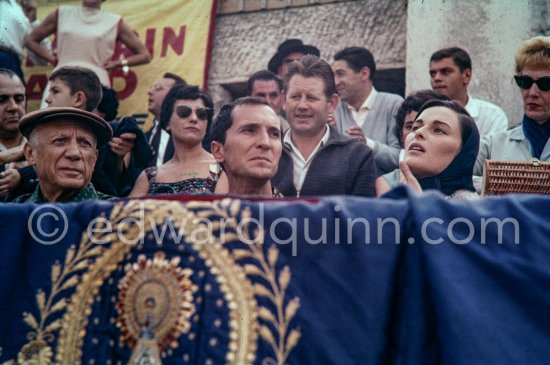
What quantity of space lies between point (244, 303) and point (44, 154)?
157 centimetres

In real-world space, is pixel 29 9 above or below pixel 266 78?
above

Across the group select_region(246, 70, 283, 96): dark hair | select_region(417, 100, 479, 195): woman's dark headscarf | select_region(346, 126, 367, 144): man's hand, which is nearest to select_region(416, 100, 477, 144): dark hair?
select_region(417, 100, 479, 195): woman's dark headscarf

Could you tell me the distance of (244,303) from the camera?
168cm

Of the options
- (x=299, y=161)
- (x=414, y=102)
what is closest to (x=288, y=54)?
(x=414, y=102)

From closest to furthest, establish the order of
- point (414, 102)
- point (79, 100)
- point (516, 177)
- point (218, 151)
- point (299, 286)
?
point (299, 286) → point (516, 177) → point (218, 151) → point (414, 102) → point (79, 100)

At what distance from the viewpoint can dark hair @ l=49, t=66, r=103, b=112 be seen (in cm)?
421

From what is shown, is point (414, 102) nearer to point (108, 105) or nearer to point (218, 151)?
point (218, 151)

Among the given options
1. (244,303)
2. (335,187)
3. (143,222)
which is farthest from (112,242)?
(335,187)

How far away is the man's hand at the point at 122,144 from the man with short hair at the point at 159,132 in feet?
2.26

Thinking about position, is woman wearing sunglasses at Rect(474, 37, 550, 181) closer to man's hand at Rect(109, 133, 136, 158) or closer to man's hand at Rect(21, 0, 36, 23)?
man's hand at Rect(109, 133, 136, 158)

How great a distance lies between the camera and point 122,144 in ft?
12.9

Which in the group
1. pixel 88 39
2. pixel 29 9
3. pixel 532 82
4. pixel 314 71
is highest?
pixel 29 9

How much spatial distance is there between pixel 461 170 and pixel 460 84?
4.37 ft

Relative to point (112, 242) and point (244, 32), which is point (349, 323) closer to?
point (112, 242)
